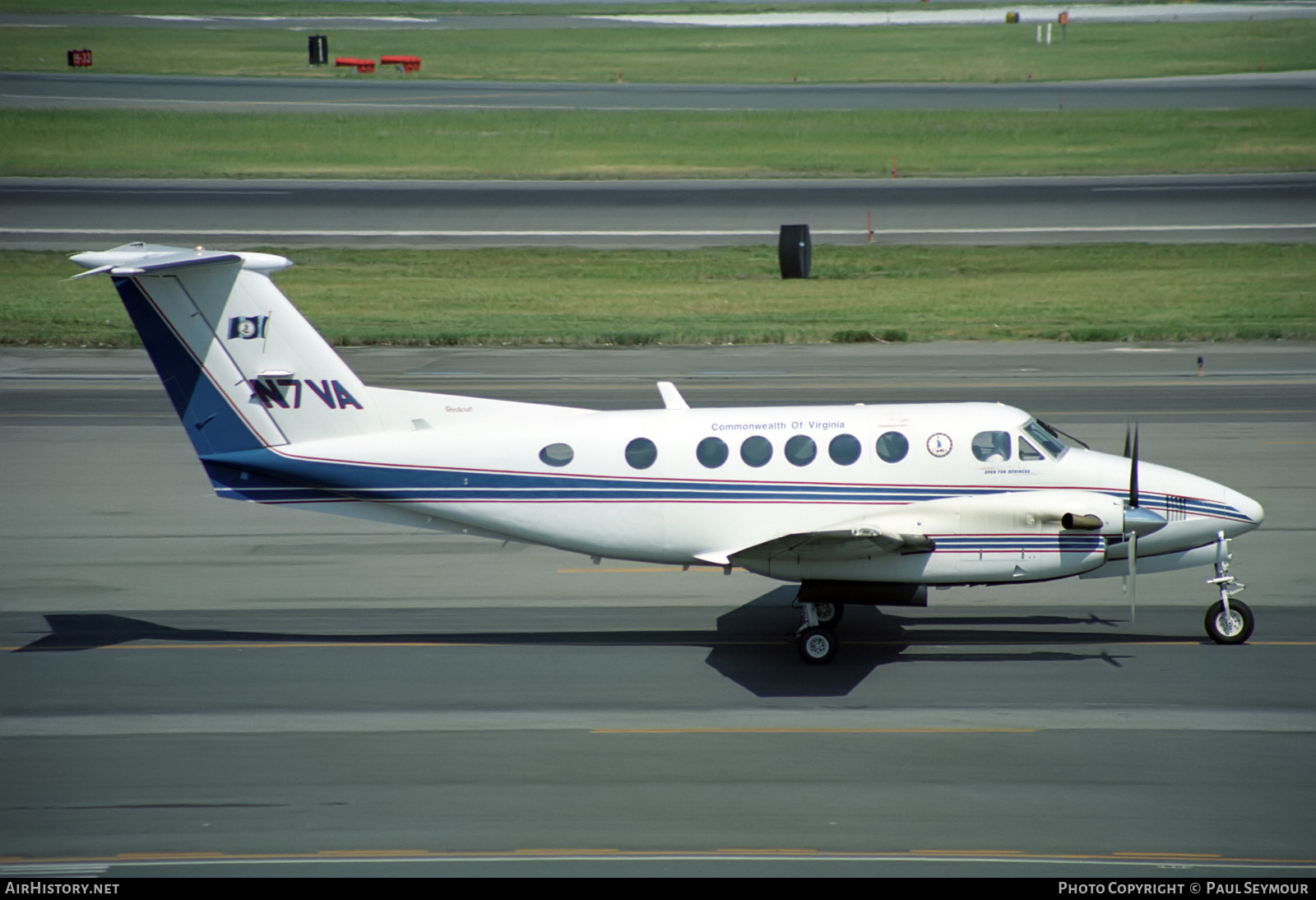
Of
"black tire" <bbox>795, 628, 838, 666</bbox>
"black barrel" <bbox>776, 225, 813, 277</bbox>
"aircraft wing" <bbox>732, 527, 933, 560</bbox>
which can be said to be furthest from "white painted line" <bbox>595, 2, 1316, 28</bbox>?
"black tire" <bbox>795, 628, 838, 666</bbox>

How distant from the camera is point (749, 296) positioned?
126 ft

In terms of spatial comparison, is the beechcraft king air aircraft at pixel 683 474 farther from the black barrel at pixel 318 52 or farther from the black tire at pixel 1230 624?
the black barrel at pixel 318 52

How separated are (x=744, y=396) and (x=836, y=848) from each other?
1802 cm

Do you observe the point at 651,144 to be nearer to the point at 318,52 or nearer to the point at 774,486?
the point at 318,52

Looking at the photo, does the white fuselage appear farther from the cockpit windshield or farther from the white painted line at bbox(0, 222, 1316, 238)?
the white painted line at bbox(0, 222, 1316, 238)

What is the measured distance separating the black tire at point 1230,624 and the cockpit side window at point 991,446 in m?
2.91

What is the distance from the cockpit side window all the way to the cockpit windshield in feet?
0.90

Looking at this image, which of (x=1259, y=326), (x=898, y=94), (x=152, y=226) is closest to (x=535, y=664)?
(x=1259, y=326)

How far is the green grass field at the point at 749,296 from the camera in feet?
113

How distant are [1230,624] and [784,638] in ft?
15.7

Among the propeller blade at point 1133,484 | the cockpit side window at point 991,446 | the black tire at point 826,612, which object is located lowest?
the black tire at point 826,612

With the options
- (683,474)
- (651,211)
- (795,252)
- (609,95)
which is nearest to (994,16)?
(609,95)

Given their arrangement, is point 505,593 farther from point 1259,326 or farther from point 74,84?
point 74,84

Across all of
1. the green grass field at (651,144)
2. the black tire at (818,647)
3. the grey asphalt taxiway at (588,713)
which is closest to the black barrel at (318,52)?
the green grass field at (651,144)
